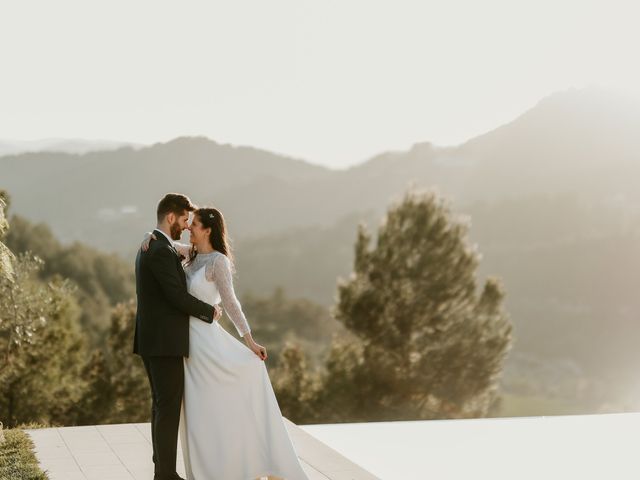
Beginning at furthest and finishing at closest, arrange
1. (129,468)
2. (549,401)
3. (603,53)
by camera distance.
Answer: (549,401)
(603,53)
(129,468)

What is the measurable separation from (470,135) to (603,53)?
9.92 metres

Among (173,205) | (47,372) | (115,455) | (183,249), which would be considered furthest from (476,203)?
(173,205)

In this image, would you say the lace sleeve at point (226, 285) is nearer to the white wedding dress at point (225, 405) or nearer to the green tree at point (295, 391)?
the white wedding dress at point (225, 405)

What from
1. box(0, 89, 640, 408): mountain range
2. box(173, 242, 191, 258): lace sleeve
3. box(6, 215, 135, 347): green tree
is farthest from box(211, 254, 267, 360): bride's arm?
box(0, 89, 640, 408): mountain range

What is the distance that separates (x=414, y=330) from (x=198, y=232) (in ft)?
55.4

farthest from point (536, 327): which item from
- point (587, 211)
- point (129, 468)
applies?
point (129, 468)

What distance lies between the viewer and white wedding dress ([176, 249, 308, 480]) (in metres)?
3.99

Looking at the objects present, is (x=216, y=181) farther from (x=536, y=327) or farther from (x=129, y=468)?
(x=129, y=468)

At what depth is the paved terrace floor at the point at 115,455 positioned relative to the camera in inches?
189

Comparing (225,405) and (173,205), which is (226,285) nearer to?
(173,205)

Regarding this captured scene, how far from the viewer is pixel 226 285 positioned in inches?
156

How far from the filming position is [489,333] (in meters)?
21.4

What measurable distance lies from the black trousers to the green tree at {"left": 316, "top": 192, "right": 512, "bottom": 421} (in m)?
16.2

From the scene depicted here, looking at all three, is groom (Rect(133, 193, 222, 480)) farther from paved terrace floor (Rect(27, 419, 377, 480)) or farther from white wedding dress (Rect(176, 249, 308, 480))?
paved terrace floor (Rect(27, 419, 377, 480))
